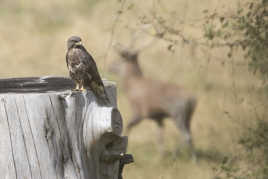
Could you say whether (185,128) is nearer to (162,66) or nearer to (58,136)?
(162,66)

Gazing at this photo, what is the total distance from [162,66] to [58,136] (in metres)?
10.4

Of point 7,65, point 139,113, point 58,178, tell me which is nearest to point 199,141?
point 139,113

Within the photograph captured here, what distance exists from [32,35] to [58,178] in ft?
39.1

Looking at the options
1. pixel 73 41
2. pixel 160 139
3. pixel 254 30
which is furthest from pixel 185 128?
pixel 73 41

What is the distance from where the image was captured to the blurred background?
680 cm

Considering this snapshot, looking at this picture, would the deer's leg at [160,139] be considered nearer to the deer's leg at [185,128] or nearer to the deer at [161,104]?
the deer at [161,104]

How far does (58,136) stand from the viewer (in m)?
3.77

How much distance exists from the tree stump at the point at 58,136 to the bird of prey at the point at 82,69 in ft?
0.54

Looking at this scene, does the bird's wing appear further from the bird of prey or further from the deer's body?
the deer's body

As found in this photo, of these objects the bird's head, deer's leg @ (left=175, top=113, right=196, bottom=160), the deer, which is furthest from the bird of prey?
deer's leg @ (left=175, top=113, right=196, bottom=160)

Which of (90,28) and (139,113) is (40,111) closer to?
(139,113)

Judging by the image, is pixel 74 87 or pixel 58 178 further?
pixel 74 87

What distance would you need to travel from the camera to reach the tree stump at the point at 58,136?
12.1 feet

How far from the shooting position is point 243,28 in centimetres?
538
